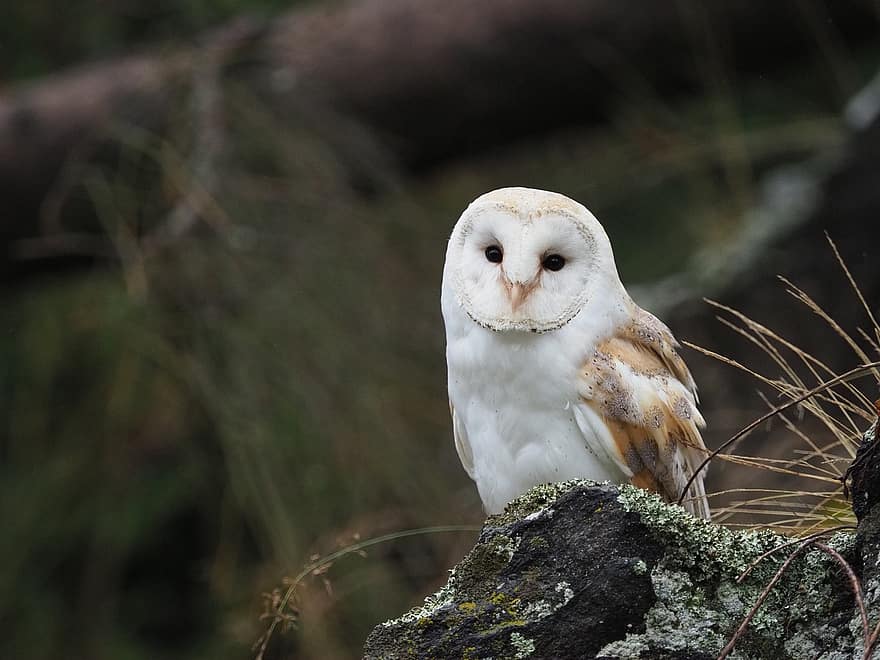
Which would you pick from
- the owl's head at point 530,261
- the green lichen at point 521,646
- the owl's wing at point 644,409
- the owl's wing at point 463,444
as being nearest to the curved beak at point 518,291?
the owl's head at point 530,261

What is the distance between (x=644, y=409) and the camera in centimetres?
211

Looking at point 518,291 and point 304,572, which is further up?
point 518,291

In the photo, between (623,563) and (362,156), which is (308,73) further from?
(623,563)

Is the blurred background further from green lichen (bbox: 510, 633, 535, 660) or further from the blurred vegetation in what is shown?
green lichen (bbox: 510, 633, 535, 660)

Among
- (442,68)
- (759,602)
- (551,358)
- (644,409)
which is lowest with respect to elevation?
(759,602)

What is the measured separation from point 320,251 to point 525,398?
6.17ft

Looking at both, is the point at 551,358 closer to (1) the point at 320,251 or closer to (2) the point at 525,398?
(2) the point at 525,398

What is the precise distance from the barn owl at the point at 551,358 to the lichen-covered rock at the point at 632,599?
369mm

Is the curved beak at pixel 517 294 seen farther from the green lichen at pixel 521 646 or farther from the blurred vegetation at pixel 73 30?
the blurred vegetation at pixel 73 30

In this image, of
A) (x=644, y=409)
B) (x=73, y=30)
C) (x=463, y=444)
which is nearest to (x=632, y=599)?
(x=644, y=409)

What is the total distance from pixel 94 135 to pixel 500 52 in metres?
1.50

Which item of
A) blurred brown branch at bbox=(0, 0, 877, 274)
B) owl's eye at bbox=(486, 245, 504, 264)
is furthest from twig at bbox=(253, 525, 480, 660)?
blurred brown branch at bbox=(0, 0, 877, 274)

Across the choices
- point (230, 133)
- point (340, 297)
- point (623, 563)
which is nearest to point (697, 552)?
point (623, 563)

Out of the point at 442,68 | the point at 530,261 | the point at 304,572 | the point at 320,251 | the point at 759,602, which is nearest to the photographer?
the point at 759,602
